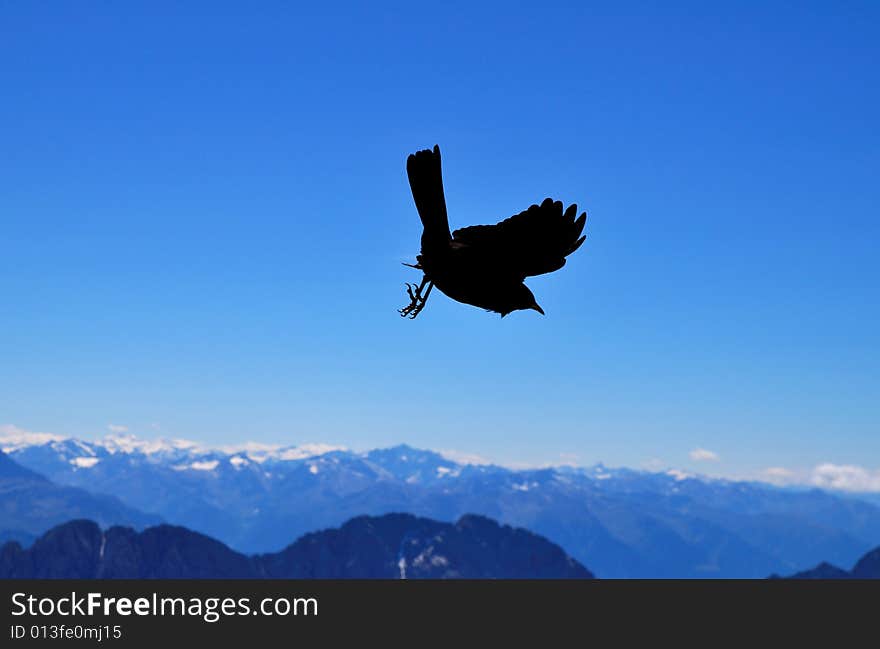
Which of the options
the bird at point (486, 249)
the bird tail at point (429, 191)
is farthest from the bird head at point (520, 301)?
the bird tail at point (429, 191)

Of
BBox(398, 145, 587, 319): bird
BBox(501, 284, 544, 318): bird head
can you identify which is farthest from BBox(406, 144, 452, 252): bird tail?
BBox(501, 284, 544, 318): bird head

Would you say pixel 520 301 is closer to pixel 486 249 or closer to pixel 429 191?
pixel 486 249

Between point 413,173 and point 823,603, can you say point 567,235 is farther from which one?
point 823,603

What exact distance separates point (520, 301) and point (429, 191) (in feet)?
2.04

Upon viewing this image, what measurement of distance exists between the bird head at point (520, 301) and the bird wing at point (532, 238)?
0.08 metres

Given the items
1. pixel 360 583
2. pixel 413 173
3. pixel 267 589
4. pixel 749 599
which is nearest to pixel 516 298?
pixel 413 173

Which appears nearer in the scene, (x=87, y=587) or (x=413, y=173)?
(x=413, y=173)

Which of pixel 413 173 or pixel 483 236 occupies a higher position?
pixel 413 173

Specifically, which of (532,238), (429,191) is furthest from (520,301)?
(429,191)

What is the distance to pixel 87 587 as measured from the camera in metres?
16.6

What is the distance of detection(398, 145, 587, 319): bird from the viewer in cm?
349

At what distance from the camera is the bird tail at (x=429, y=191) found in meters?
3.51

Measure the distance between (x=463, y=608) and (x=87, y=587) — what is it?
7.70m

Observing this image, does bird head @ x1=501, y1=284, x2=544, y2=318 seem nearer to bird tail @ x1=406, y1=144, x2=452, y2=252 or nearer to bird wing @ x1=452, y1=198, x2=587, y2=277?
bird wing @ x1=452, y1=198, x2=587, y2=277
